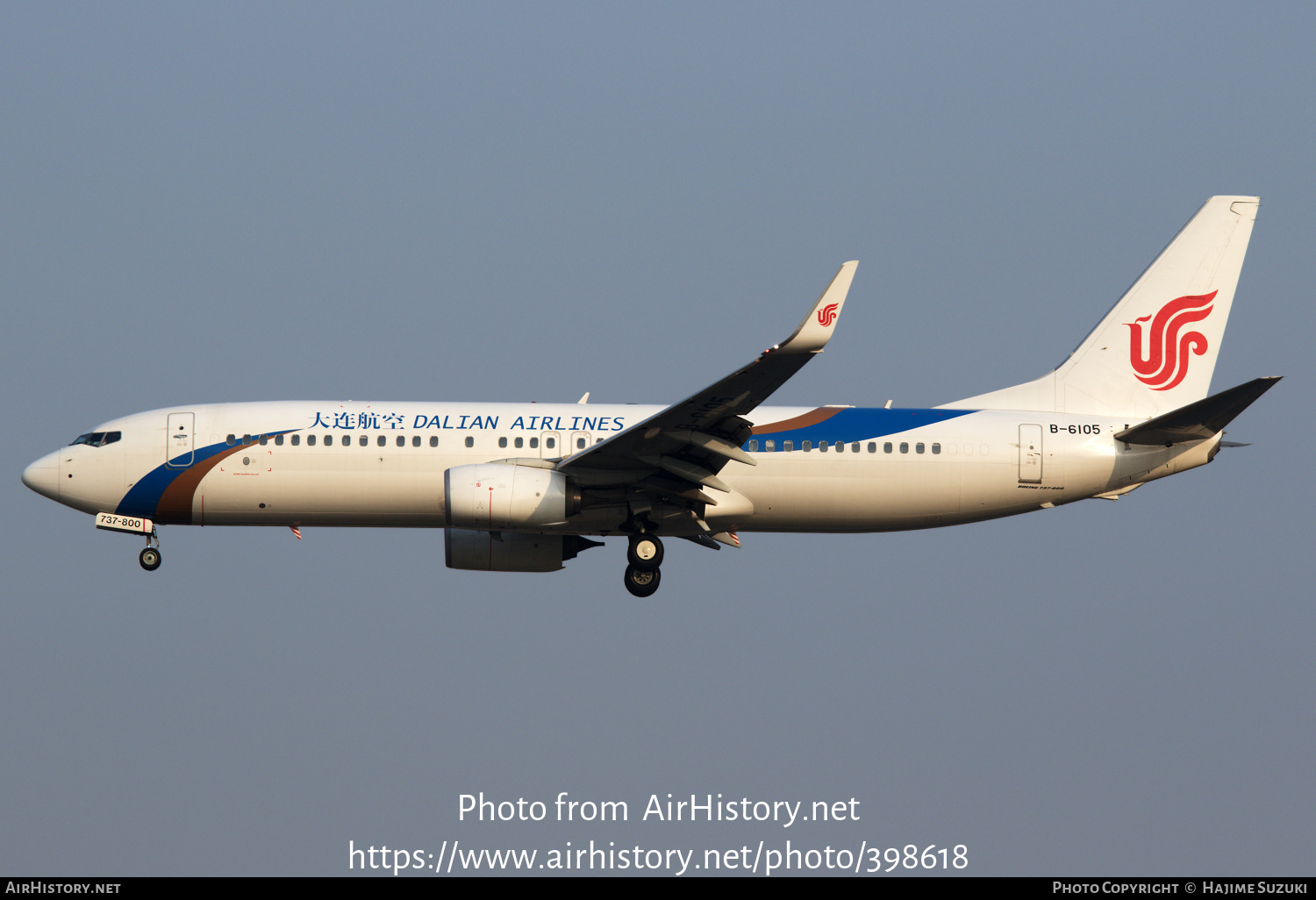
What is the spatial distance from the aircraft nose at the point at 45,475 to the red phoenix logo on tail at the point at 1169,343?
23.6 meters

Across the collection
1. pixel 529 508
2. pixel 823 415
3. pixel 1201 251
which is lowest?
pixel 529 508

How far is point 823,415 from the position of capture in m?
29.4

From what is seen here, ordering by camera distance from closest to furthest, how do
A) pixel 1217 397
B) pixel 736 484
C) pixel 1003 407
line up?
1. pixel 1217 397
2. pixel 736 484
3. pixel 1003 407

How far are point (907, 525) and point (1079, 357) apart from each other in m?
5.77

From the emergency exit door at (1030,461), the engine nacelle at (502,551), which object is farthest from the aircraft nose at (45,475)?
the emergency exit door at (1030,461)

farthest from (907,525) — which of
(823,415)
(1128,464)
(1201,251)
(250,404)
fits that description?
(250,404)

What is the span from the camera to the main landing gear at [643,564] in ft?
95.2

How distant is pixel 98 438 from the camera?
98.9 ft

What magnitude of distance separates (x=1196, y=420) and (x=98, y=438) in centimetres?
2289

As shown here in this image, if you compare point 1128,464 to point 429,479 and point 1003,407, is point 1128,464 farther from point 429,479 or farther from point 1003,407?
point 429,479

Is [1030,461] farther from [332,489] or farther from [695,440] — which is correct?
[332,489]

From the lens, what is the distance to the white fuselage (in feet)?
94.4

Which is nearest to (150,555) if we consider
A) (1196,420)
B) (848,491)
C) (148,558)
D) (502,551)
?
(148,558)

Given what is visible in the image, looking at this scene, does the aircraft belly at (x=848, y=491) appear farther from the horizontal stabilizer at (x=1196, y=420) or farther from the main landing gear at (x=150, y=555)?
the main landing gear at (x=150, y=555)
